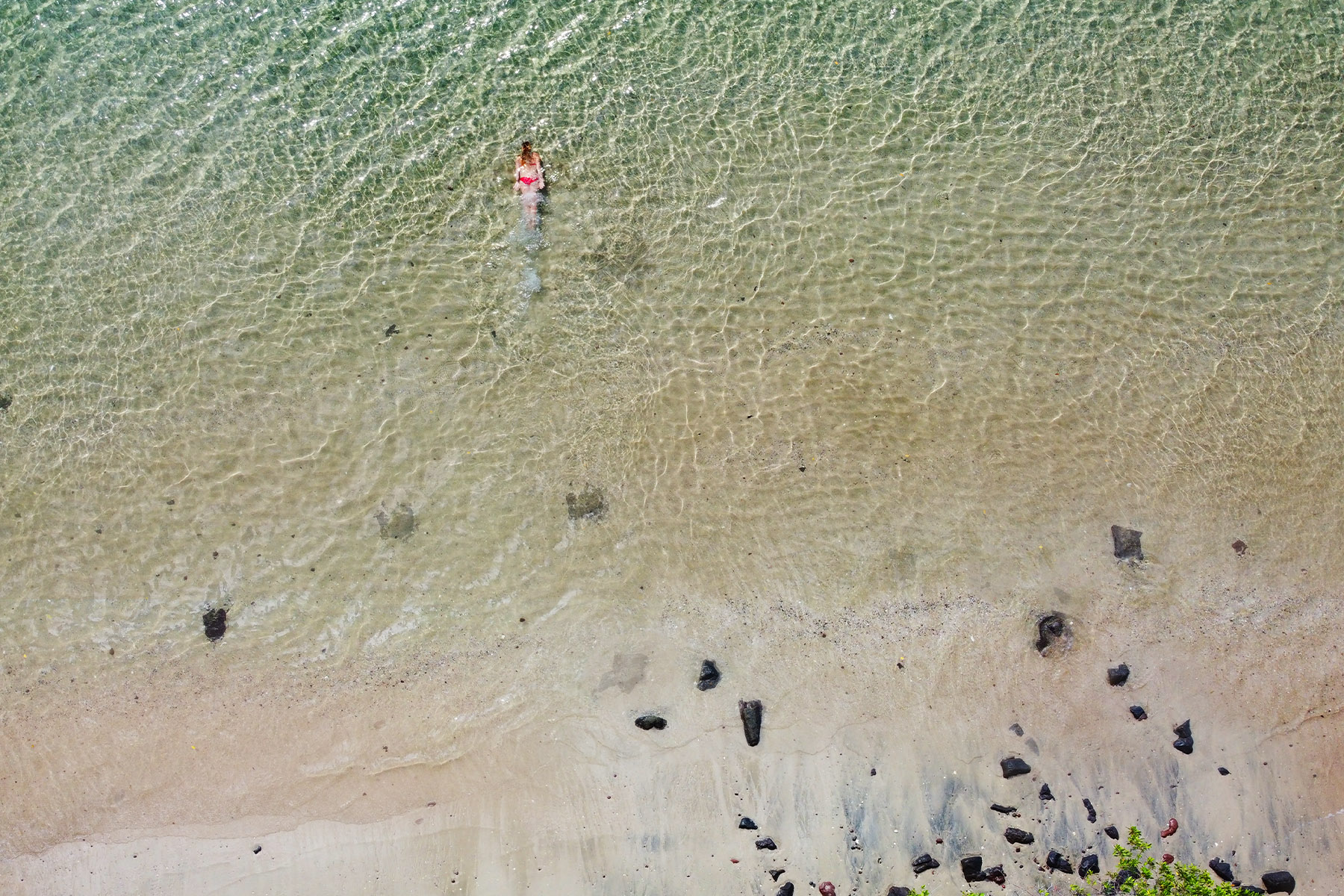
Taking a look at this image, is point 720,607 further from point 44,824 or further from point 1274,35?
point 1274,35

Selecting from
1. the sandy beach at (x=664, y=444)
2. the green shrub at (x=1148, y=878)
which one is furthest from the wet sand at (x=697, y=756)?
the green shrub at (x=1148, y=878)

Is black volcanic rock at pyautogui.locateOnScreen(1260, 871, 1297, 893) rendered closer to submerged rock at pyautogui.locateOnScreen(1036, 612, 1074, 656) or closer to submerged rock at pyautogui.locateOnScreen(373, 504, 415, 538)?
submerged rock at pyautogui.locateOnScreen(1036, 612, 1074, 656)

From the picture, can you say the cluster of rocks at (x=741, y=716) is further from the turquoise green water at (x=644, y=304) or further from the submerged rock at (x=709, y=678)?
the turquoise green water at (x=644, y=304)

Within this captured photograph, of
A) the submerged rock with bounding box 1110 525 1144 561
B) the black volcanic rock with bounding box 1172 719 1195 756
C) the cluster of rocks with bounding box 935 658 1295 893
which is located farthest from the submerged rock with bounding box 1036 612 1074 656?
the black volcanic rock with bounding box 1172 719 1195 756

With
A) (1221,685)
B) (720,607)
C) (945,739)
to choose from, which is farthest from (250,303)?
(1221,685)

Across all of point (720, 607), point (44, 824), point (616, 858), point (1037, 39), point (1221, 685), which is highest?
point (1037, 39)

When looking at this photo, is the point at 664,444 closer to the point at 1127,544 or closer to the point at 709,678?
the point at 709,678
